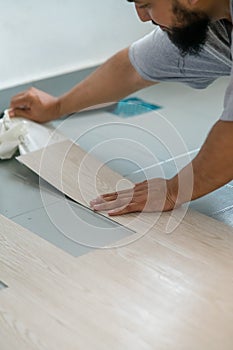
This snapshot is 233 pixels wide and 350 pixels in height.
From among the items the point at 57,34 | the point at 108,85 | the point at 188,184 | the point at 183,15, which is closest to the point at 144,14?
the point at 183,15

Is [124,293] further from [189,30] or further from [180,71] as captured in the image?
[180,71]

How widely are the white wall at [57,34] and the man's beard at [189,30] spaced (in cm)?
114

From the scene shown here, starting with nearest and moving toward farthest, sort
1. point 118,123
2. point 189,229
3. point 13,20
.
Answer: point 189,229
point 118,123
point 13,20

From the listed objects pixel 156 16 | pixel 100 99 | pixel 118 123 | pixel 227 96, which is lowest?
pixel 118 123

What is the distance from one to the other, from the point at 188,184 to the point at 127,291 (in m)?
0.38

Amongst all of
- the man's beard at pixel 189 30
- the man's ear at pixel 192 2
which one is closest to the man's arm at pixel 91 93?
the man's beard at pixel 189 30

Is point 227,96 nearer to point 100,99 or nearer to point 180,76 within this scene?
point 180,76

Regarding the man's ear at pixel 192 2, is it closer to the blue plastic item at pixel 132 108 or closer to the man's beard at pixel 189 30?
the man's beard at pixel 189 30

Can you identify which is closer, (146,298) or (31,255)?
(146,298)

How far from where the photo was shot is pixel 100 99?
2.40 metres

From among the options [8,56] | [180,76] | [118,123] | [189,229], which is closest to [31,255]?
[189,229]

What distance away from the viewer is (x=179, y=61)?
2.12 metres

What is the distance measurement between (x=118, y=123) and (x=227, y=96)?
0.93 metres

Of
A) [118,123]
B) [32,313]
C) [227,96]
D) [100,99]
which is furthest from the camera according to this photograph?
[118,123]
